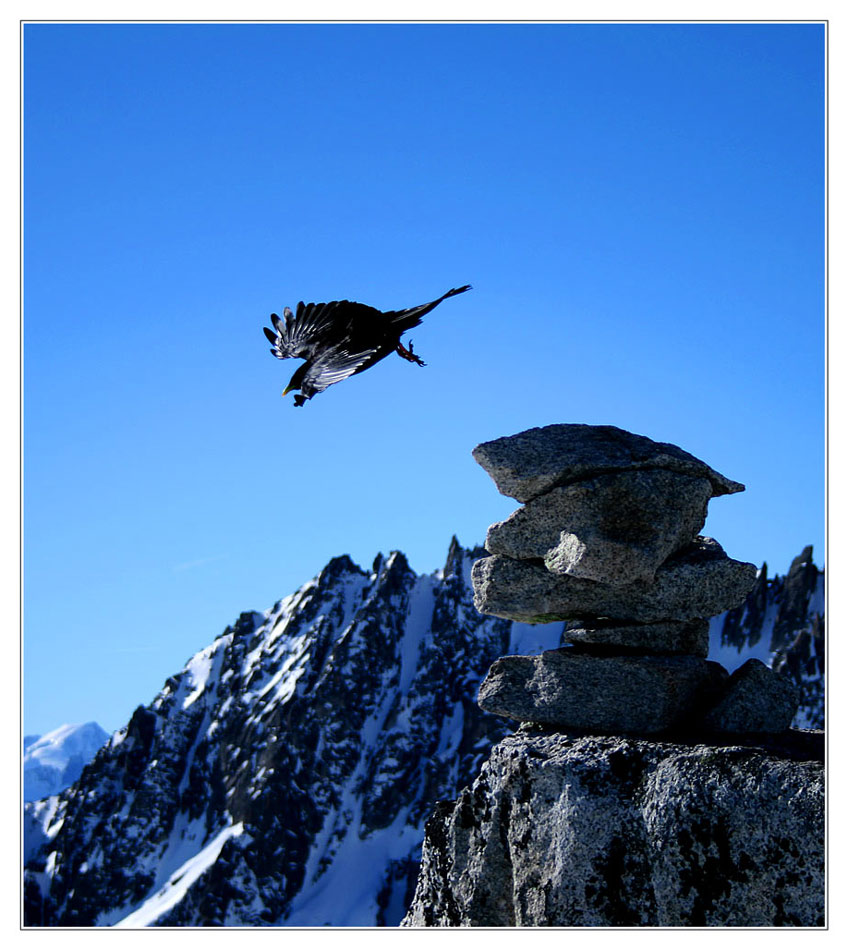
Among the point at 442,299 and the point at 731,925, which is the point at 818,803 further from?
the point at 442,299

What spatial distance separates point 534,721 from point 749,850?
483 centimetres

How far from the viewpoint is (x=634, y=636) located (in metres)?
17.9

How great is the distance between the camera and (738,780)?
46.5 ft

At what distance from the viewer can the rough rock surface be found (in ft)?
44.8

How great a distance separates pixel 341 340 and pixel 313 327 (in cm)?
69

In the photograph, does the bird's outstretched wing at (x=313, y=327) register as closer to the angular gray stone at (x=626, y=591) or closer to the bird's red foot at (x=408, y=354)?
the bird's red foot at (x=408, y=354)

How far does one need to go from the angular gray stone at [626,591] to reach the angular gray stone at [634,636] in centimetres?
17

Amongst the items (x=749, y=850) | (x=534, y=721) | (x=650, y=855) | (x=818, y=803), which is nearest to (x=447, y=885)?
(x=534, y=721)

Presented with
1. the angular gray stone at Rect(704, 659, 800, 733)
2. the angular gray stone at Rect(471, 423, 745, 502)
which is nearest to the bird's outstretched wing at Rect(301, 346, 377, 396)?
the angular gray stone at Rect(471, 423, 745, 502)

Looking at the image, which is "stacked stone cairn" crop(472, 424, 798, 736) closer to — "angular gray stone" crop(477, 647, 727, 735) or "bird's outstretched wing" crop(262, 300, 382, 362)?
"angular gray stone" crop(477, 647, 727, 735)

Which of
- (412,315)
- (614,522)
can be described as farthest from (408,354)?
(614,522)

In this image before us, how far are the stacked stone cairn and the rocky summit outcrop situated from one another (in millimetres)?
34

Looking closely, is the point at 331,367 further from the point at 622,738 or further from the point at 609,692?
the point at 622,738

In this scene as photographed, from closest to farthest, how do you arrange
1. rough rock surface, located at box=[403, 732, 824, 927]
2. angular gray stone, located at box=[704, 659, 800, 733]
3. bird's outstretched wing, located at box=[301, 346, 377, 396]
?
rough rock surface, located at box=[403, 732, 824, 927] → bird's outstretched wing, located at box=[301, 346, 377, 396] → angular gray stone, located at box=[704, 659, 800, 733]
